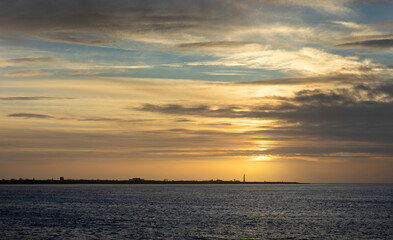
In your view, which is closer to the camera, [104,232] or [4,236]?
[4,236]

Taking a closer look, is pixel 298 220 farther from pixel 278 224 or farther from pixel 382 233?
pixel 382 233

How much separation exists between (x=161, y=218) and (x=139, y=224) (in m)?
12.6

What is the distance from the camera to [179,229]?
2975 inches

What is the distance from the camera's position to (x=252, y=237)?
220 feet

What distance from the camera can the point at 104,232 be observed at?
229 ft

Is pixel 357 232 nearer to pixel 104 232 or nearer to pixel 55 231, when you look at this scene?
pixel 104 232

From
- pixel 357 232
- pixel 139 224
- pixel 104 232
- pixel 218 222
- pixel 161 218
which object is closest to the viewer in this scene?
pixel 104 232

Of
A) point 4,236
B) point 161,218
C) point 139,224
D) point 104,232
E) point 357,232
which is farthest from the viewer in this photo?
point 161,218

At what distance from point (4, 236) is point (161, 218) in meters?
35.6

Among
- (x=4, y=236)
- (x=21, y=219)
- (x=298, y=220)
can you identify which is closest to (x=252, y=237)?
(x=298, y=220)

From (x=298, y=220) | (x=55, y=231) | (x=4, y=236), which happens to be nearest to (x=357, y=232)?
(x=298, y=220)

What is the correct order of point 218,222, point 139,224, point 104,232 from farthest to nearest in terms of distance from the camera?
point 218,222
point 139,224
point 104,232

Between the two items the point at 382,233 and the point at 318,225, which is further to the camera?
the point at 318,225

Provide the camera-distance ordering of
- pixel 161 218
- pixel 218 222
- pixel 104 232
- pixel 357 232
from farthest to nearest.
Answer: pixel 161 218 → pixel 218 222 → pixel 357 232 → pixel 104 232
